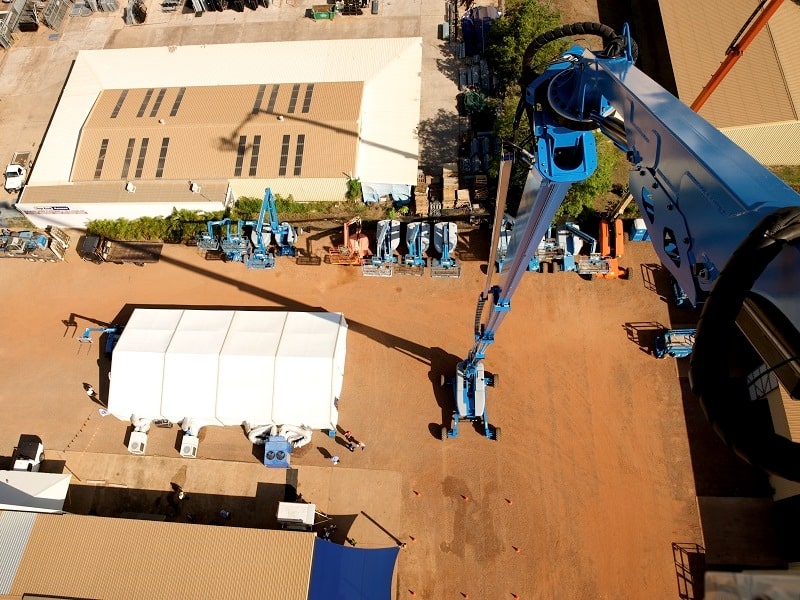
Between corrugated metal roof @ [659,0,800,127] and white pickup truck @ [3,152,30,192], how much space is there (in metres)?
54.6

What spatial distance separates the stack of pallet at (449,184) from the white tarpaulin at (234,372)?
12433 millimetres

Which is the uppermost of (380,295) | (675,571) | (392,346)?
(380,295)

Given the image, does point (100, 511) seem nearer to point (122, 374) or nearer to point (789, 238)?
point (122, 374)

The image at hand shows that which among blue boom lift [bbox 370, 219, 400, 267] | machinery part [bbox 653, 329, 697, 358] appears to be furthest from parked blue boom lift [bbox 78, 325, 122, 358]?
machinery part [bbox 653, 329, 697, 358]

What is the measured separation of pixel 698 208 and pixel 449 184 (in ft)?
94.2

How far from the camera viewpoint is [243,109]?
A: 3912 cm

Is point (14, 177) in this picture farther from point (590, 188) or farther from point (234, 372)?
point (590, 188)

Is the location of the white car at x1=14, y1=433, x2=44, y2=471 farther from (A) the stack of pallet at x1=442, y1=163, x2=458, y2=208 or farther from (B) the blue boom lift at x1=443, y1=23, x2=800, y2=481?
(A) the stack of pallet at x1=442, y1=163, x2=458, y2=208

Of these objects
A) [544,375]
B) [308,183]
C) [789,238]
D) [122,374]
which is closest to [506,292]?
[544,375]

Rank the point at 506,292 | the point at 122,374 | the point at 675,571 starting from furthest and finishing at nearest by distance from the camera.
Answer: the point at 122,374 → the point at 675,571 → the point at 506,292

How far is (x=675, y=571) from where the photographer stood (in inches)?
1023

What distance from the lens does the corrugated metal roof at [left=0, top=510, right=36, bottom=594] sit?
81.4 ft

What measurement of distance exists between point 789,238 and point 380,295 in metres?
29.7

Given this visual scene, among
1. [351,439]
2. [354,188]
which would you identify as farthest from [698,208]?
[354,188]
